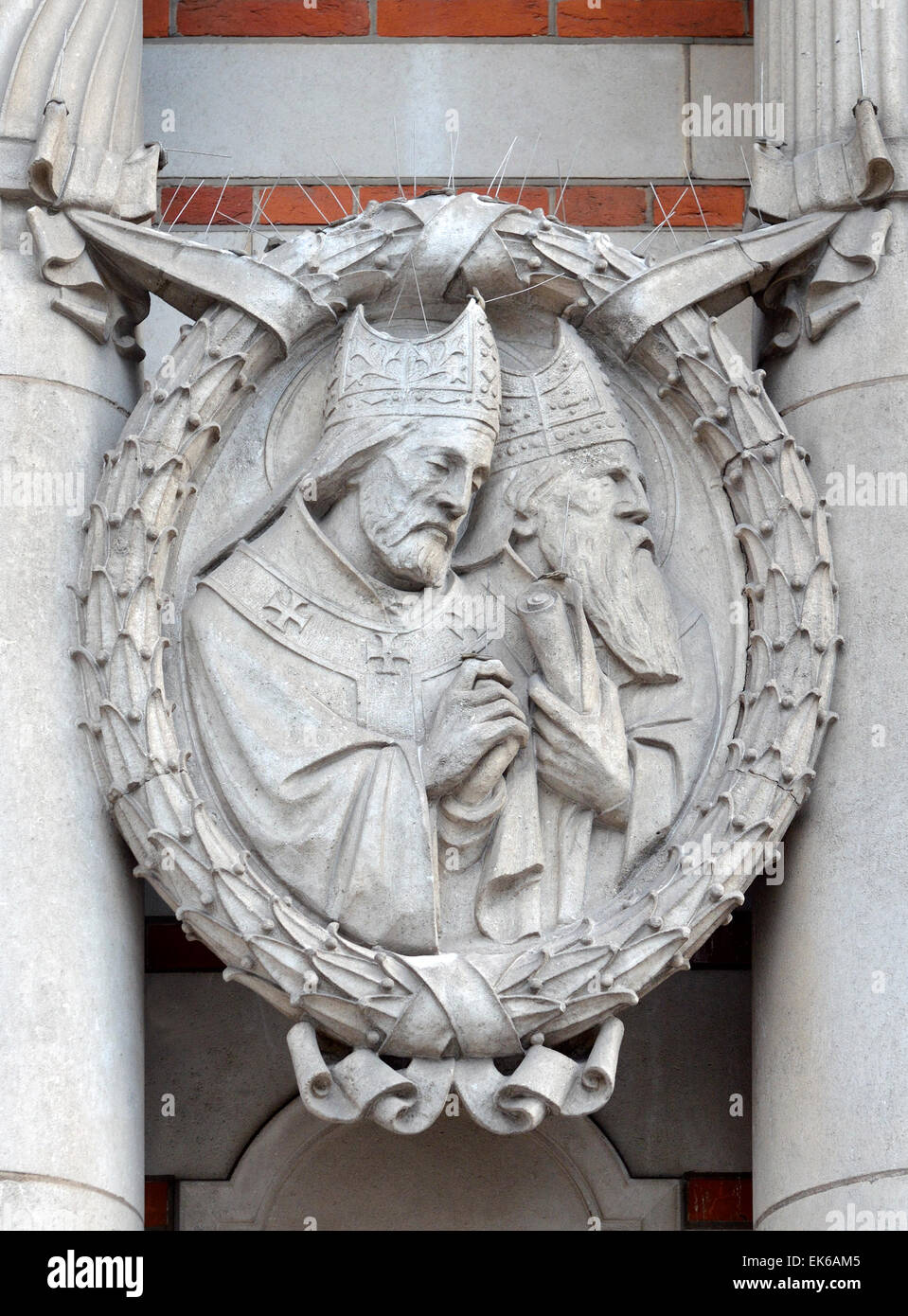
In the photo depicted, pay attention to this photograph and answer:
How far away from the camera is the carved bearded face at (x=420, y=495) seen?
6.85m

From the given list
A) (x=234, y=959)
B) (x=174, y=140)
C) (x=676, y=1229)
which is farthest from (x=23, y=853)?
(x=174, y=140)

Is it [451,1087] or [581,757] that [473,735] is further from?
[451,1087]

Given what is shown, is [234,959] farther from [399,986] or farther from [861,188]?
[861,188]

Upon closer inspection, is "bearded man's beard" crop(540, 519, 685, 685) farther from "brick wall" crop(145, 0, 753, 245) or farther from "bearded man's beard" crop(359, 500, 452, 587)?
"brick wall" crop(145, 0, 753, 245)

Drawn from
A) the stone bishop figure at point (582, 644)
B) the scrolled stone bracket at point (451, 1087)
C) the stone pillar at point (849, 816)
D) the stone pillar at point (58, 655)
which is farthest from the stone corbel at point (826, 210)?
the scrolled stone bracket at point (451, 1087)

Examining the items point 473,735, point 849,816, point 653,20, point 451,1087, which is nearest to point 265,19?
point 653,20

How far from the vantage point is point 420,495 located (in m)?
6.86

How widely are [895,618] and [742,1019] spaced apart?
107 centimetres

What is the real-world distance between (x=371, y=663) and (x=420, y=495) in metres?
0.41

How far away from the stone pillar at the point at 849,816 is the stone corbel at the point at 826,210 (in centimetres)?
4

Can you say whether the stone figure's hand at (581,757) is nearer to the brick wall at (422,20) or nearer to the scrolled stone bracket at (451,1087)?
the scrolled stone bracket at (451,1087)

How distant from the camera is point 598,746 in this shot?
6.70m

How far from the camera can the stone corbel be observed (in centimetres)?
711
